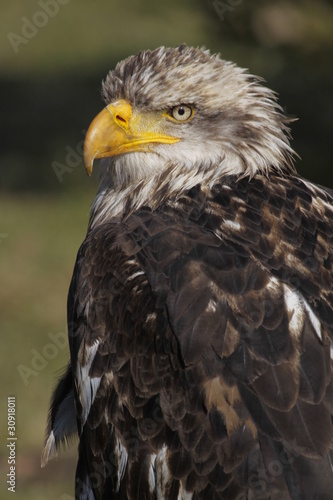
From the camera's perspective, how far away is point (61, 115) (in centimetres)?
1442

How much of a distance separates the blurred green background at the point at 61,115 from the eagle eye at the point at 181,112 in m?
3.28

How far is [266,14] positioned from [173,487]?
38.5ft

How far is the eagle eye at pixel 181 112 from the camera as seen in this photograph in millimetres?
4887

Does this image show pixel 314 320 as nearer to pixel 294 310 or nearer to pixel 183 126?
pixel 294 310

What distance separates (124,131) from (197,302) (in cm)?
126

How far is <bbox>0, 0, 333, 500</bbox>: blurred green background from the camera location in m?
8.59

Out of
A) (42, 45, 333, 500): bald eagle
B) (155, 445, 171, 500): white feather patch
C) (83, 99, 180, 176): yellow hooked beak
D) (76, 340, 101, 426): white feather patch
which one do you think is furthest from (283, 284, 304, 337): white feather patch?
(83, 99, 180, 176): yellow hooked beak

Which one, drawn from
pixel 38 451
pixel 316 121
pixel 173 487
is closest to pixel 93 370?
pixel 173 487

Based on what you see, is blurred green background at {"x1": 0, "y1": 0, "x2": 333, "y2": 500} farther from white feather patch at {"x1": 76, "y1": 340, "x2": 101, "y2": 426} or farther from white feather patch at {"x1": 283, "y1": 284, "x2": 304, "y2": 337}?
white feather patch at {"x1": 283, "y1": 284, "x2": 304, "y2": 337}

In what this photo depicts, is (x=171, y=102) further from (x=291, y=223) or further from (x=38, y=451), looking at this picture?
(x=38, y=451)

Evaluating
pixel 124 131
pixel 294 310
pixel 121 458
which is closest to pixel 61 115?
pixel 124 131

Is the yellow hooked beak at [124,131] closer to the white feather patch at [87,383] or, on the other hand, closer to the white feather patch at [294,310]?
the white feather patch at [87,383]

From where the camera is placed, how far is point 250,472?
3.77 metres

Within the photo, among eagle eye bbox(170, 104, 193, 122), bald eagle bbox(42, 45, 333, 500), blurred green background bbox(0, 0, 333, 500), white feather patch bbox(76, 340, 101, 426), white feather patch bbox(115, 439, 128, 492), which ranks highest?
eagle eye bbox(170, 104, 193, 122)
